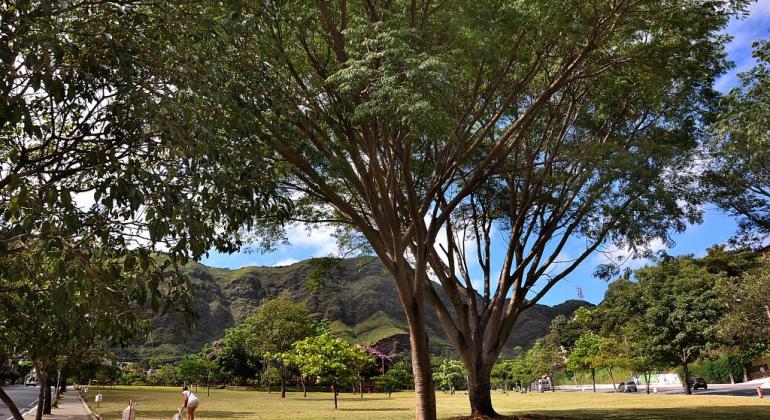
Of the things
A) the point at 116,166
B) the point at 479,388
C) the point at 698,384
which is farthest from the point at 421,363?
the point at 698,384

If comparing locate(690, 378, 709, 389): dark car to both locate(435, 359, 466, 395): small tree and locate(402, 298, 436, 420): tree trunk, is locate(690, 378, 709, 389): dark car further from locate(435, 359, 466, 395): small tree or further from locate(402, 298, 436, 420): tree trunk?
locate(402, 298, 436, 420): tree trunk

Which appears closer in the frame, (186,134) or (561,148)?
(186,134)

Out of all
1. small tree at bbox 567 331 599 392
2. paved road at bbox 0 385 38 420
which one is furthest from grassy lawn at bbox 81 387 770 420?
small tree at bbox 567 331 599 392

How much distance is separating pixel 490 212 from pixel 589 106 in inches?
205

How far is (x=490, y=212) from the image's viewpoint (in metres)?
19.9

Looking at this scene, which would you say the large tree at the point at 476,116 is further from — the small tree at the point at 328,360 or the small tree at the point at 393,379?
the small tree at the point at 393,379

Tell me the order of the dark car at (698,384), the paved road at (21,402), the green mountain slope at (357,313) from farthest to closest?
the green mountain slope at (357,313) < the dark car at (698,384) < the paved road at (21,402)

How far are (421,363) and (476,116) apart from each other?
6.13 metres

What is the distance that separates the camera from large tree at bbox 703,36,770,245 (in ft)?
45.6

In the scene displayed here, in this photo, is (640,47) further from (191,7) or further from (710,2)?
(191,7)

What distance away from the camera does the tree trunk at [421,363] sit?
12.9m

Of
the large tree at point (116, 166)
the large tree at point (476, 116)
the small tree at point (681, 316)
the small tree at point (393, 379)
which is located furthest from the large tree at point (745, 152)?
the small tree at point (393, 379)

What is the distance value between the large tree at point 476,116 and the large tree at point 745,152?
1.07 meters

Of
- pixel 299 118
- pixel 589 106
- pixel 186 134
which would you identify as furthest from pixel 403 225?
pixel 186 134
